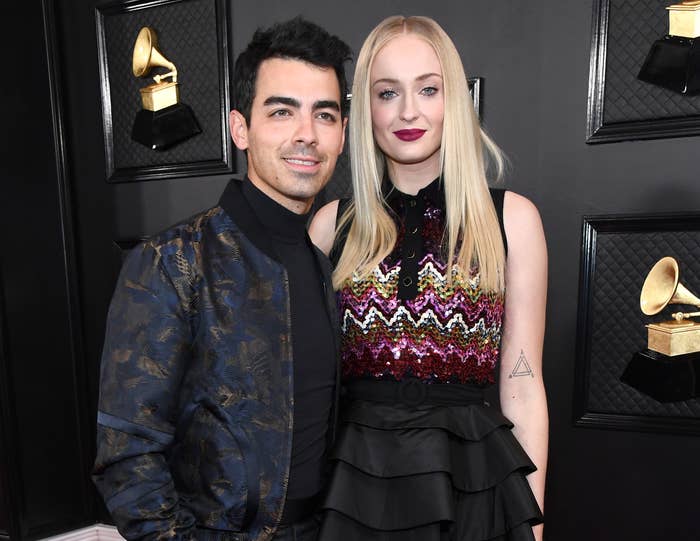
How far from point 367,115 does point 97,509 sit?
2333 mm

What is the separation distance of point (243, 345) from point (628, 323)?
1418mm

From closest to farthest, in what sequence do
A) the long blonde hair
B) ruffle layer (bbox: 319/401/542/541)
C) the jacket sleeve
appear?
the jacket sleeve, ruffle layer (bbox: 319/401/542/541), the long blonde hair

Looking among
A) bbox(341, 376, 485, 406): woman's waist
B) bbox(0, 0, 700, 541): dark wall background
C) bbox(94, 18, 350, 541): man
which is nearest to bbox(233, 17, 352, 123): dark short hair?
bbox(94, 18, 350, 541): man

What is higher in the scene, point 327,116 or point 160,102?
point 160,102

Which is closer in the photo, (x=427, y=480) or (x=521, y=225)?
(x=427, y=480)

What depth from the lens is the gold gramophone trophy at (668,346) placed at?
1692mm

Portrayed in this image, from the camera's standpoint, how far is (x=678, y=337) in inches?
67.9

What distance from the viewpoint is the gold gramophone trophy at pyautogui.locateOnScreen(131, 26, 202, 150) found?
2.37m

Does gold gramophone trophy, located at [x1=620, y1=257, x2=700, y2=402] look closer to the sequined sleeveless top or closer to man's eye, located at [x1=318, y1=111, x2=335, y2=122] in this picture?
the sequined sleeveless top

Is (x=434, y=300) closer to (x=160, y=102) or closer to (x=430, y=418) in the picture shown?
(x=430, y=418)

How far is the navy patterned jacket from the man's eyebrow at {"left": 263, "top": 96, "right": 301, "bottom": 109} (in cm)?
27

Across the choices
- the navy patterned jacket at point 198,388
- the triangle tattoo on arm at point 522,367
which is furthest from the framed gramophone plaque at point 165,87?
the triangle tattoo on arm at point 522,367

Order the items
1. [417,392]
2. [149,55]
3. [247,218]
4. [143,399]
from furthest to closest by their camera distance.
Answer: [149,55], [417,392], [247,218], [143,399]

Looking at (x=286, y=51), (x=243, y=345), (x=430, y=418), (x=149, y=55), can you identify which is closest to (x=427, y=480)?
(x=430, y=418)
